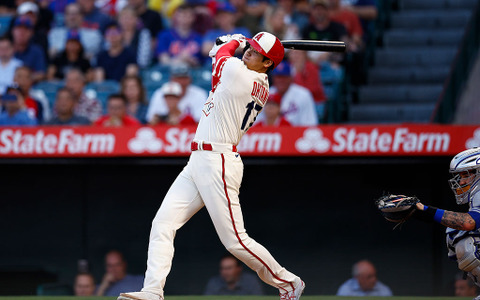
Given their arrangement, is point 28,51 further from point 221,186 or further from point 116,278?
point 221,186

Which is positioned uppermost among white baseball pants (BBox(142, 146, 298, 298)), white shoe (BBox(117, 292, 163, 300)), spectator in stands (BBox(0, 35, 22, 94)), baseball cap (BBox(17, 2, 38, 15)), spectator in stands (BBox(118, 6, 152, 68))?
baseball cap (BBox(17, 2, 38, 15))

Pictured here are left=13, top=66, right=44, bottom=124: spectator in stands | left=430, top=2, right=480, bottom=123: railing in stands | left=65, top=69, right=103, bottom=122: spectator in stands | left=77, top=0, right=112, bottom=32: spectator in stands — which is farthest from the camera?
left=77, top=0, right=112, bottom=32: spectator in stands

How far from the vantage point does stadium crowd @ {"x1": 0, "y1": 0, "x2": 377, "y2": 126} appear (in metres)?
8.12

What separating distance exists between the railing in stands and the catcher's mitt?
3.79 m

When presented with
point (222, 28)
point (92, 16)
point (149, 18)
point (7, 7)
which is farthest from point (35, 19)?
point (222, 28)

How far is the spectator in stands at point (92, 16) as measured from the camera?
33.2ft

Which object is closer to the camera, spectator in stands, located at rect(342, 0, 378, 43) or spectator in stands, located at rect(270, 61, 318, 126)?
spectator in stands, located at rect(270, 61, 318, 126)

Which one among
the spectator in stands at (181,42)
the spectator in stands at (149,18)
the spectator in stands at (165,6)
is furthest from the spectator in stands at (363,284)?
the spectator in stands at (165,6)

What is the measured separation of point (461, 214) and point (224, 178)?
1.35 metres

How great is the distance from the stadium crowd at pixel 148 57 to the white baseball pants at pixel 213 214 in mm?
2923

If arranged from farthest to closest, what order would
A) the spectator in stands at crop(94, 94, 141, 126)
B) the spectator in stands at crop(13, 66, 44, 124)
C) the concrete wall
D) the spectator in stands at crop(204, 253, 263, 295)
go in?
the spectator in stands at crop(13, 66, 44, 124) → the spectator in stands at crop(94, 94, 141, 126) → the concrete wall → the spectator in stands at crop(204, 253, 263, 295)

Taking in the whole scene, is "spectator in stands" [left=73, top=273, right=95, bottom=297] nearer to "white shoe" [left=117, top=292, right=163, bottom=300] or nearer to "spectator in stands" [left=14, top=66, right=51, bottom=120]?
"spectator in stands" [left=14, top=66, right=51, bottom=120]

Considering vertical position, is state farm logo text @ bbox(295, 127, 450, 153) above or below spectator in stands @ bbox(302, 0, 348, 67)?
below

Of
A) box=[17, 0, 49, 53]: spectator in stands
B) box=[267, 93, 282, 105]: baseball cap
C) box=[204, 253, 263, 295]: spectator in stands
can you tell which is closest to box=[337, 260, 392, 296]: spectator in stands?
box=[204, 253, 263, 295]: spectator in stands
